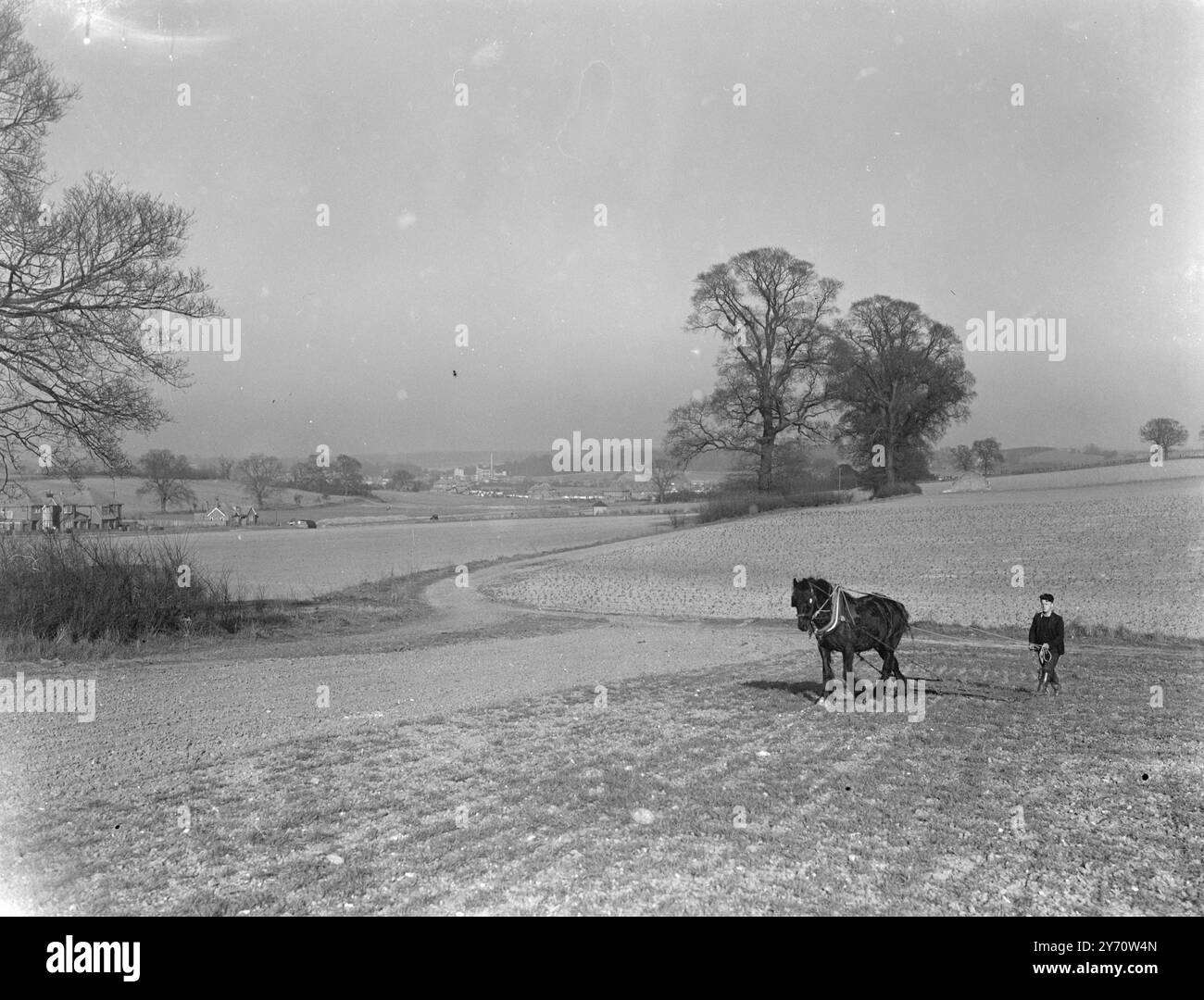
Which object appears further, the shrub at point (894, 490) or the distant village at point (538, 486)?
the distant village at point (538, 486)

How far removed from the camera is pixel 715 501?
148 feet

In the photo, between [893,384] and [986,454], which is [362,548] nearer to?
[893,384]

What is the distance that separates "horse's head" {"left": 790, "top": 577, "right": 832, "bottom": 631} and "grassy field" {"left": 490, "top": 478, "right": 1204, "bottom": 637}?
1066cm

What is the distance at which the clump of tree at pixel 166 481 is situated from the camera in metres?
72.9

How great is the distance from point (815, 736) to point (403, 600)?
16968 millimetres

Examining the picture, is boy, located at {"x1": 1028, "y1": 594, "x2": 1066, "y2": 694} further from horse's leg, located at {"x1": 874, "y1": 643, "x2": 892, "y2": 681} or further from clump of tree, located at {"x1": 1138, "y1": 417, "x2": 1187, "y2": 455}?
clump of tree, located at {"x1": 1138, "y1": 417, "x2": 1187, "y2": 455}

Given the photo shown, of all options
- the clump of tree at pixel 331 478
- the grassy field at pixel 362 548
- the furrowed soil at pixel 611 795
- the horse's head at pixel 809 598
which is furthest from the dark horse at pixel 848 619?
the clump of tree at pixel 331 478

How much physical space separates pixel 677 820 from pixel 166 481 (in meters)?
87.7

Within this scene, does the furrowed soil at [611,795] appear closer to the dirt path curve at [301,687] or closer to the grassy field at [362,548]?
the dirt path curve at [301,687]

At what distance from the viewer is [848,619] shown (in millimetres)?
7051

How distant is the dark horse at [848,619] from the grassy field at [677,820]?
2.37 ft

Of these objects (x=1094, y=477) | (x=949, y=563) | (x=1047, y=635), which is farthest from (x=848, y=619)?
(x=1094, y=477)

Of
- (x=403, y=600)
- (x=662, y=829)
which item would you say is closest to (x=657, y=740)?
(x=662, y=829)

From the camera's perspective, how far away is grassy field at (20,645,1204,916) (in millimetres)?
3750
